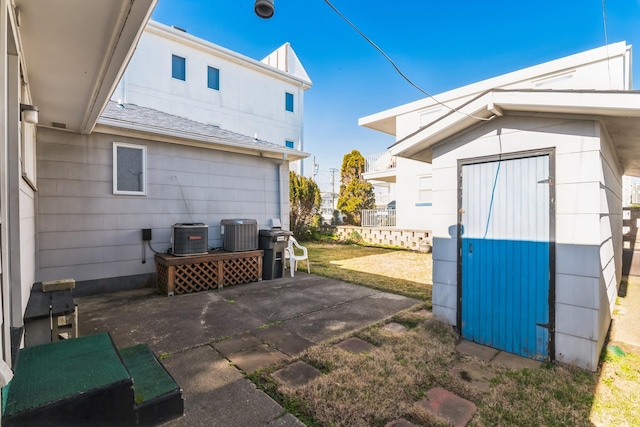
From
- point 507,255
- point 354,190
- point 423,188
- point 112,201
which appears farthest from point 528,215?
point 354,190

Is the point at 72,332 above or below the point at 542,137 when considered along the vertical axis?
below

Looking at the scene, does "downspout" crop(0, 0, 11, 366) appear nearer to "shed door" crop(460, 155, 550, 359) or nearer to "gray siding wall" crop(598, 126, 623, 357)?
"shed door" crop(460, 155, 550, 359)

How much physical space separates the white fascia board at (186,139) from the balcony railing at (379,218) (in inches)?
278

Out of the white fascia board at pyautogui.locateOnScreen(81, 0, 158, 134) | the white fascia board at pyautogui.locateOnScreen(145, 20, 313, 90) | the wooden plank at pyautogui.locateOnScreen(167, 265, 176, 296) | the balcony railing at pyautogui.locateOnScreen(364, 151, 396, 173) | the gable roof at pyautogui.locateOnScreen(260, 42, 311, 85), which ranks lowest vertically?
the wooden plank at pyautogui.locateOnScreen(167, 265, 176, 296)

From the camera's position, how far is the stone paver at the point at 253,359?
2666 millimetres

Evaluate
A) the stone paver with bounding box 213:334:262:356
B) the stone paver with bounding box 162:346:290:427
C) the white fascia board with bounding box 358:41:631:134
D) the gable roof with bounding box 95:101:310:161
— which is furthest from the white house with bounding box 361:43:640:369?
the white fascia board with bounding box 358:41:631:134

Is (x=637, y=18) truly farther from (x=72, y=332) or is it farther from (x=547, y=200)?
(x=72, y=332)

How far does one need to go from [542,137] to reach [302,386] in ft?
10.4

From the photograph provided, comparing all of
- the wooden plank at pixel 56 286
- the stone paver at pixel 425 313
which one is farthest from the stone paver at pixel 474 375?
the wooden plank at pixel 56 286

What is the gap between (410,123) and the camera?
1262 centimetres

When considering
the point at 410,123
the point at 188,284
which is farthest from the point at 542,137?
the point at 410,123

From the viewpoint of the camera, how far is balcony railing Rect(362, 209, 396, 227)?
13.3 meters

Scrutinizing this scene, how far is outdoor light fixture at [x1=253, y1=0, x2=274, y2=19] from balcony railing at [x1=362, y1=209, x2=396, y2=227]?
11.8 m

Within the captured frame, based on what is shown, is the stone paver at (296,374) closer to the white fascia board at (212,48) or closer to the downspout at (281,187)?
the downspout at (281,187)
